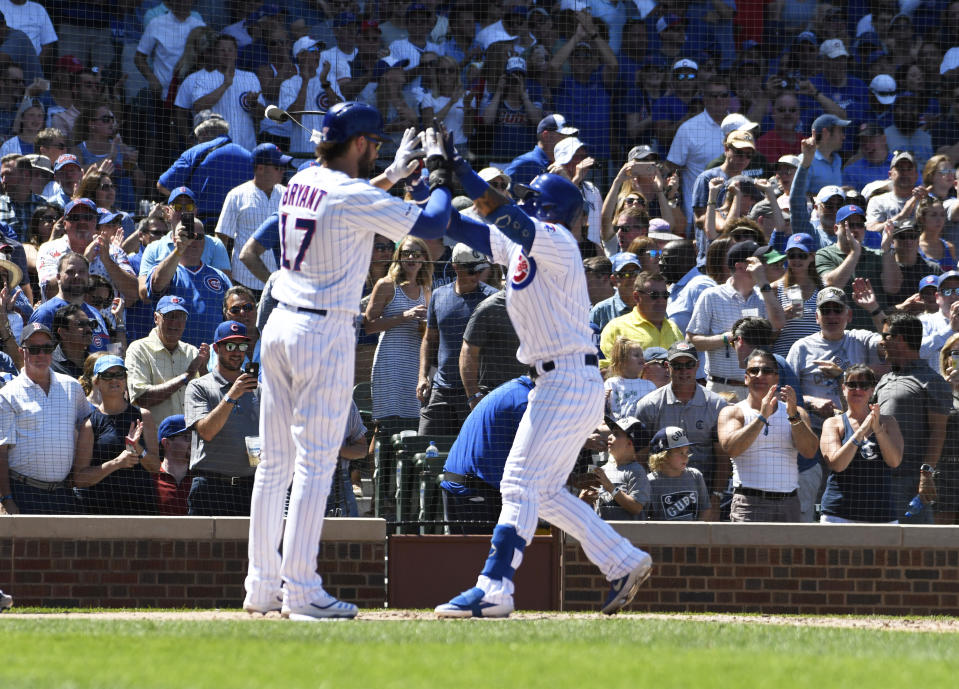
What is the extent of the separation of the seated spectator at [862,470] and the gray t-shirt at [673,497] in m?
0.92

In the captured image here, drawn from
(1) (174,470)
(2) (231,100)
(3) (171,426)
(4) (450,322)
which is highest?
(2) (231,100)

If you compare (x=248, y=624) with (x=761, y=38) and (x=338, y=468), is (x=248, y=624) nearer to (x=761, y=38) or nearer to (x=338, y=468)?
(x=338, y=468)

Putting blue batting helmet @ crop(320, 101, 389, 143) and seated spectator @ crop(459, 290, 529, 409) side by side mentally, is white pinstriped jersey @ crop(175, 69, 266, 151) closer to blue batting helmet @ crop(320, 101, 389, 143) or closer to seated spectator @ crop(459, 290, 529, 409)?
seated spectator @ crop(459, 290, 529, 409)

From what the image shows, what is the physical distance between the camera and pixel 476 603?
696 cm

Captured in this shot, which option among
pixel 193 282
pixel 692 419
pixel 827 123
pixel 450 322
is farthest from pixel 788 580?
pixel 827 123

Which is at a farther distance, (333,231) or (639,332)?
(639,332)

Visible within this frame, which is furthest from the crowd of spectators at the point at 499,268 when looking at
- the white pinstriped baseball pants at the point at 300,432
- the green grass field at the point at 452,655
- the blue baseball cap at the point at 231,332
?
the green grass field at the point at 452,655

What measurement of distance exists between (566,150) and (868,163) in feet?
12.4

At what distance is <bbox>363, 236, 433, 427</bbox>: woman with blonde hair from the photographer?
10227 mm

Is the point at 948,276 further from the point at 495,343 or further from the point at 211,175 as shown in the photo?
the point at 211,175

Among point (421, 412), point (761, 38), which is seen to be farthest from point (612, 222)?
point (761, 38)

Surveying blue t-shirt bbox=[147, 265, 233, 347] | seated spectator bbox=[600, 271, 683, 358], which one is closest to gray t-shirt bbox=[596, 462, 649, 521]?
seated spectator bbox=[600, 271, 683, 358]

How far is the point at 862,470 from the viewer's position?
954 centimetres

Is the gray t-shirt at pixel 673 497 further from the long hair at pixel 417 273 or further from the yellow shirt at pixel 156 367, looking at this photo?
the yellow shirt at pixel 156 367
